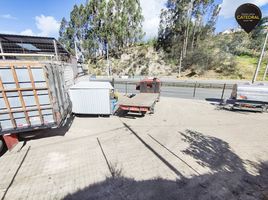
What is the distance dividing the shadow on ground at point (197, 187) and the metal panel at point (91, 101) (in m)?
5.48

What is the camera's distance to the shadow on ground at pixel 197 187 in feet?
13.1

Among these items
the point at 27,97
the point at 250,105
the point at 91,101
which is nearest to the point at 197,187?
the point at 27,97

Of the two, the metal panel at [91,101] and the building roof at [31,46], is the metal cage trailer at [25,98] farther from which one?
the building roof at [31,46]

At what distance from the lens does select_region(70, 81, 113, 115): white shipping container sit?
30.6ft

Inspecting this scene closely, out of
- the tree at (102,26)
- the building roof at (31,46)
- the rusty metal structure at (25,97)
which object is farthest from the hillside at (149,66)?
the rusty metal structure at (25,97)

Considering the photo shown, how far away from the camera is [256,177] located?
15.2 ft

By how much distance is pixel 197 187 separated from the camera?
4.25m

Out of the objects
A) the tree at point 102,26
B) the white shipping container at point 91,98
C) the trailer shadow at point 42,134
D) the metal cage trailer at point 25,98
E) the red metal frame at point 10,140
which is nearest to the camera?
the metal cage trailer at point 25,98

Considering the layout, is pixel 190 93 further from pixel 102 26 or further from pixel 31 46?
pixel 102 26

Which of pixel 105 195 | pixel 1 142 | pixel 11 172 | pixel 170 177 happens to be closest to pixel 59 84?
pixel 1 142

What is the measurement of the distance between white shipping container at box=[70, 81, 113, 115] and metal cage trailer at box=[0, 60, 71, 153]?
2863mm

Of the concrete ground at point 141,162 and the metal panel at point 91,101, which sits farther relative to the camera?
the metal panel at point 91,101

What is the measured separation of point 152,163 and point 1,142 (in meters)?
5.84

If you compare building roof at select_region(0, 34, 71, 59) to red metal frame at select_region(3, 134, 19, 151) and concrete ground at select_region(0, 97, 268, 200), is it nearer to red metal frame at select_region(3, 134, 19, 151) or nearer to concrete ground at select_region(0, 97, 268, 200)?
red metal frame at select_region(3, 134, 19, 151)
